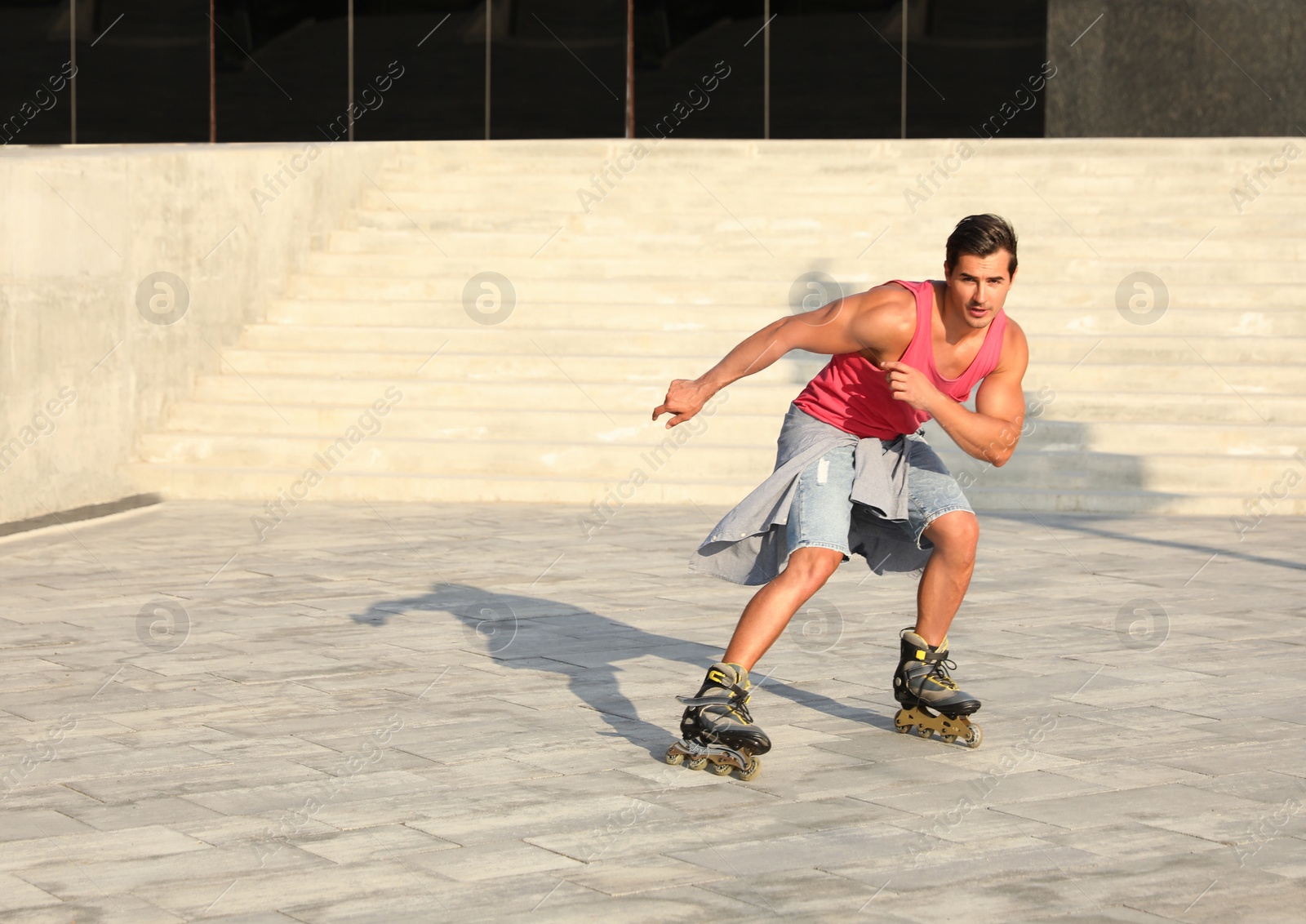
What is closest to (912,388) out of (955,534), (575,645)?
(955,534)

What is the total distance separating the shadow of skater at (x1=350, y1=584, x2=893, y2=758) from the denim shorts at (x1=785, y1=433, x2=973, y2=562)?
780mm

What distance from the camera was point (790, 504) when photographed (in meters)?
5.54

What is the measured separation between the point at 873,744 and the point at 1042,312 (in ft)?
25.8

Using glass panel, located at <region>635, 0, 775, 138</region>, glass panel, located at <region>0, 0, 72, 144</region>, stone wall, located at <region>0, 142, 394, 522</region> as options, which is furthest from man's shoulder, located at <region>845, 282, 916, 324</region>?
glass panel, located at <region>0, 0, 72, 144</region>

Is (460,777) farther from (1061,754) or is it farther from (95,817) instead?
(1061,754)

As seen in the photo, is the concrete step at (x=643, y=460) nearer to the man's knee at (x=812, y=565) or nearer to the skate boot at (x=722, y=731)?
the man's knee at (x=812, y=565)

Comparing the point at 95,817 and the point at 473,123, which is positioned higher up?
the point at 473,123

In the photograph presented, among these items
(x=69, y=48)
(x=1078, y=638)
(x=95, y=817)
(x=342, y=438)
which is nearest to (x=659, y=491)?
(x=342, y=438)

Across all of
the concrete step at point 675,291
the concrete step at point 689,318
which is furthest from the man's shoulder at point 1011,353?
the concrete step at point 675,291

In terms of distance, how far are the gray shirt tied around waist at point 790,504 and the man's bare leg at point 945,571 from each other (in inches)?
4.4

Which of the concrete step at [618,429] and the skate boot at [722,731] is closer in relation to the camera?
the skate boot at [722,731]

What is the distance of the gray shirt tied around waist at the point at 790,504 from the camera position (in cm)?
555

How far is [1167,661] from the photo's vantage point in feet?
22.7

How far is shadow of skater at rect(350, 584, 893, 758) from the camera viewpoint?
20.1 ft
